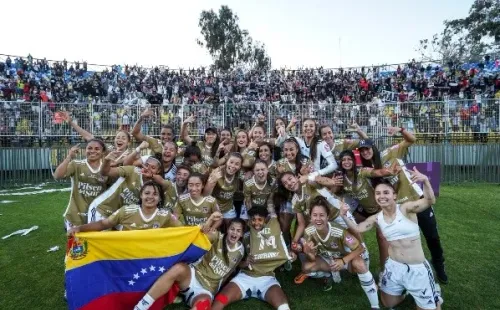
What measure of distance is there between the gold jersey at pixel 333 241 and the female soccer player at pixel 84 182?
303 cm

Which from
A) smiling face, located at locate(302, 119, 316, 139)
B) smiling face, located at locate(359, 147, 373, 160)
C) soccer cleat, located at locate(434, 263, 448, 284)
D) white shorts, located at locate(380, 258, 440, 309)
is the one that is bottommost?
soccer cleat, located at locate(434, 263, 448, 284)

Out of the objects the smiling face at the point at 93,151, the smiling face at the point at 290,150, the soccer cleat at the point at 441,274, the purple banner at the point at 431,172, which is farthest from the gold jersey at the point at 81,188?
the purple banner at the point at 431,172

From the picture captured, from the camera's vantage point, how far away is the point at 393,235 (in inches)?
186

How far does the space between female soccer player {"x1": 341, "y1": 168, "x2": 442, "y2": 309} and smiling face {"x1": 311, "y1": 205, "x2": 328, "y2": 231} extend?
67 cm

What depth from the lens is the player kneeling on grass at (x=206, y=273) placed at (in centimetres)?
458

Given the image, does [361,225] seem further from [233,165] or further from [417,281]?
[233,165]

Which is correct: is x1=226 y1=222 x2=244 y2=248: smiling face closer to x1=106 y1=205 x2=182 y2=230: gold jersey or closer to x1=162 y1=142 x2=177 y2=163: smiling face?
x1=106 y1=205 x2=182 y2=230: gold jersey

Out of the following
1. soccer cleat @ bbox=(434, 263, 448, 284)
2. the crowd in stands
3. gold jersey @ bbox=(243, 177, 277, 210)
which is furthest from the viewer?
the crowd in stands

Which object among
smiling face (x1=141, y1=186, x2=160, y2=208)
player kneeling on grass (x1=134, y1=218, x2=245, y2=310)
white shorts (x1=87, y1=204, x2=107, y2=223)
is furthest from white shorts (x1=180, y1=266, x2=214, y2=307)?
white shorts (x1=87, y1=204, x2=107, y2=223)

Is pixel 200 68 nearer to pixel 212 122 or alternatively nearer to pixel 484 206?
pixel 212 122

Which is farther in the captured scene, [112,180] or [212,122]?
[212,122]

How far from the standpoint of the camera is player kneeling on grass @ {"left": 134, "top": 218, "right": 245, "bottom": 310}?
4582mm

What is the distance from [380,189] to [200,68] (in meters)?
26.4

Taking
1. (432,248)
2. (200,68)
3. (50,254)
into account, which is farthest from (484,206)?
(200,68)
